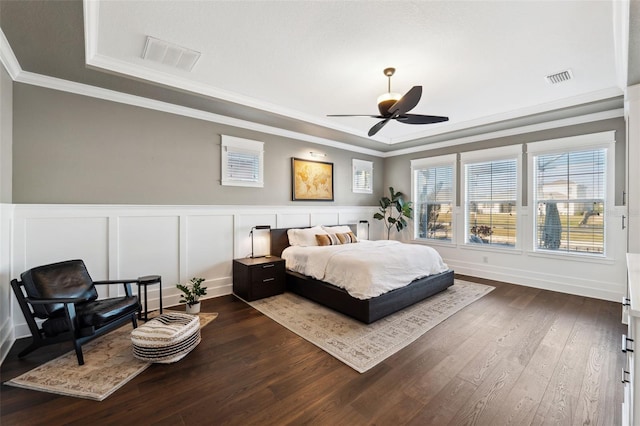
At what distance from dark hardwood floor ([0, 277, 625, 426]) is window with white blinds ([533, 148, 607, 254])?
1.74 metres

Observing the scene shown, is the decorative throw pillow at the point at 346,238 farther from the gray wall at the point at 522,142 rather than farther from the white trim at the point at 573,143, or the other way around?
the white trim at the point at 573,143

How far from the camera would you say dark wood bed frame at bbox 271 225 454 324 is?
3221mm

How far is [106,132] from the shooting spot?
135 inches

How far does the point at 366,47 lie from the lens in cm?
272

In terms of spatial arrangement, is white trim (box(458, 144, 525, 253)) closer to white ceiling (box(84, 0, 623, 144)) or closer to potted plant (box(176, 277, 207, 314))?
white ceiling (box(84, 0, 623, 144))

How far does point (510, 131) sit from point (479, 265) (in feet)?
8.59

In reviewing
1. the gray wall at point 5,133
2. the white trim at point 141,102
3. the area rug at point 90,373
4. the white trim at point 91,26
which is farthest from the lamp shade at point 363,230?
the gray wall at point 5,133

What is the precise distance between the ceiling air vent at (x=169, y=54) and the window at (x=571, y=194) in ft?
18.0

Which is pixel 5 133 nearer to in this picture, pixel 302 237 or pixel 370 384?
pixel 302 237

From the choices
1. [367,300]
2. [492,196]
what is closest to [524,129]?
[492,196]

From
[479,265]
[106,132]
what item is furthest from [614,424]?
[106,132]

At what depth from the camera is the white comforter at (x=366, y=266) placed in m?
3.30

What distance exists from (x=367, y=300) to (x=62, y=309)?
3.03 m

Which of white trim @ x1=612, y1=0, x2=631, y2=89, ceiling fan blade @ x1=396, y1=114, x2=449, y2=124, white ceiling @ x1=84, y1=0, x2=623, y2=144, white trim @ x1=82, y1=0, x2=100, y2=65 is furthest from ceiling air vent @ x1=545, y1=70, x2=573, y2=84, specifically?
white trim @ x1=82, y1=0, x2=100, y2=65
